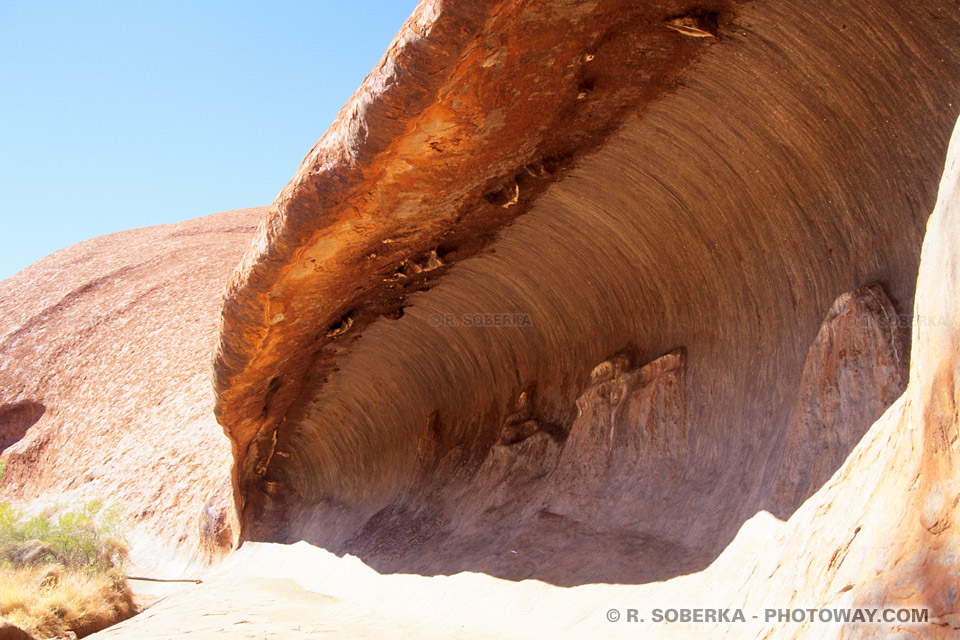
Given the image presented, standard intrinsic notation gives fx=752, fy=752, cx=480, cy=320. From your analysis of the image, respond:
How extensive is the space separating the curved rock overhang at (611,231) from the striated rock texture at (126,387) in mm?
7862

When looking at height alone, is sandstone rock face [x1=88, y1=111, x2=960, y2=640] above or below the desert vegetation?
above

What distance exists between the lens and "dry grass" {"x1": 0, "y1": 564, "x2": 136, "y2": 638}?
28.0 ft

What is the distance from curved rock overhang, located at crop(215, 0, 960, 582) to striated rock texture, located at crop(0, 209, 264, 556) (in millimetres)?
7862

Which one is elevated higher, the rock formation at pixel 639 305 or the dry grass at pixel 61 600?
the rock formation at pixel 639 305

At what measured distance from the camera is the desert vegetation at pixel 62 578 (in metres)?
8.67

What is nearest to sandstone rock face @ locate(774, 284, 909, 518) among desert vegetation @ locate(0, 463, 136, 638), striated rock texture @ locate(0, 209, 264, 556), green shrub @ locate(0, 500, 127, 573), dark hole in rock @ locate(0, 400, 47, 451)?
desert vegetation @ locate(0, 463, 136, 638)

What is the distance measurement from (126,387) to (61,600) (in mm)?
13210

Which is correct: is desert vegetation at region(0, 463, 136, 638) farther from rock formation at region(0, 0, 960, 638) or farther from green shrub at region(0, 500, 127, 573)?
rock formation at region(0, 0, 960, 638)

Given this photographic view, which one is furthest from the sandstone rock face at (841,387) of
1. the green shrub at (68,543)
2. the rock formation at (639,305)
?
the green shrub at (68,543)

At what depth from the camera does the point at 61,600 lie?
9148mm

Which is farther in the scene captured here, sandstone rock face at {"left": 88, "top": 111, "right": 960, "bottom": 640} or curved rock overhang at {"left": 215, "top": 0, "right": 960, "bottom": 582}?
curved rock overhang at {"left": 215, "top": 0, "right": 960, "bottom": 582}

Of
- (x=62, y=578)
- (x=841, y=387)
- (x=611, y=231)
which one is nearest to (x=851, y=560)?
(x=841, y=387)

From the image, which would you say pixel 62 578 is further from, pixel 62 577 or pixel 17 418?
pixel 17 418

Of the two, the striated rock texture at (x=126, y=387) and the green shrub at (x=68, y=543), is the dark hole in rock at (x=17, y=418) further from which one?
the green shrub at (x=68, y=543)
